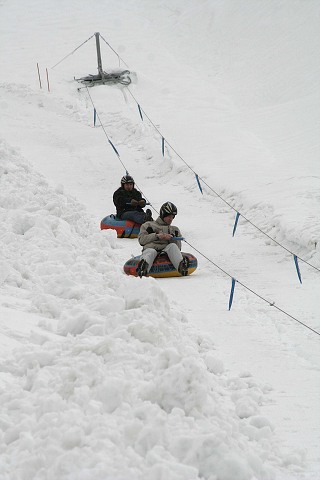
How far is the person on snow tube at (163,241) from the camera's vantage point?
31.5ft

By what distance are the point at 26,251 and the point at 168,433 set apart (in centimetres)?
477

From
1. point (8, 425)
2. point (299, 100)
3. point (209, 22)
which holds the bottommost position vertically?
point (8, 425)

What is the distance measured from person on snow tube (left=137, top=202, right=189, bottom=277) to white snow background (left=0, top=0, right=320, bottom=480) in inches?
12.8

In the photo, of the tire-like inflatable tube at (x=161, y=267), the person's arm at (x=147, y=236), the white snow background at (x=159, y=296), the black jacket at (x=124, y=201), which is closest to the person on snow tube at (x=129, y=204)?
the black jacket at (x=124, y=201)

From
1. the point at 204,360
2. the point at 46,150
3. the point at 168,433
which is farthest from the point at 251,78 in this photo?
the point at 168,433

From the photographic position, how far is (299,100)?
2661cm

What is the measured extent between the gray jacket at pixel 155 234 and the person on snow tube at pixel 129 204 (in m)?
2.29

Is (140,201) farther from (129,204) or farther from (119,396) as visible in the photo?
(119,396)

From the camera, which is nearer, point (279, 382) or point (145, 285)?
point (279, 382)

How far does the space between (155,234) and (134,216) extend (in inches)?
99.2

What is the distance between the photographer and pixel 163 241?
9906 mm

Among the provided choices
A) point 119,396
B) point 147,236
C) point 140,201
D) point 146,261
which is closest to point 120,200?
point 140,201

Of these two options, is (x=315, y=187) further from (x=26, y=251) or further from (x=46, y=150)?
(x=46, y=150)

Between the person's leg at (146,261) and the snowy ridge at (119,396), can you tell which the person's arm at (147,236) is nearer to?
the person's leg at (146,261)
